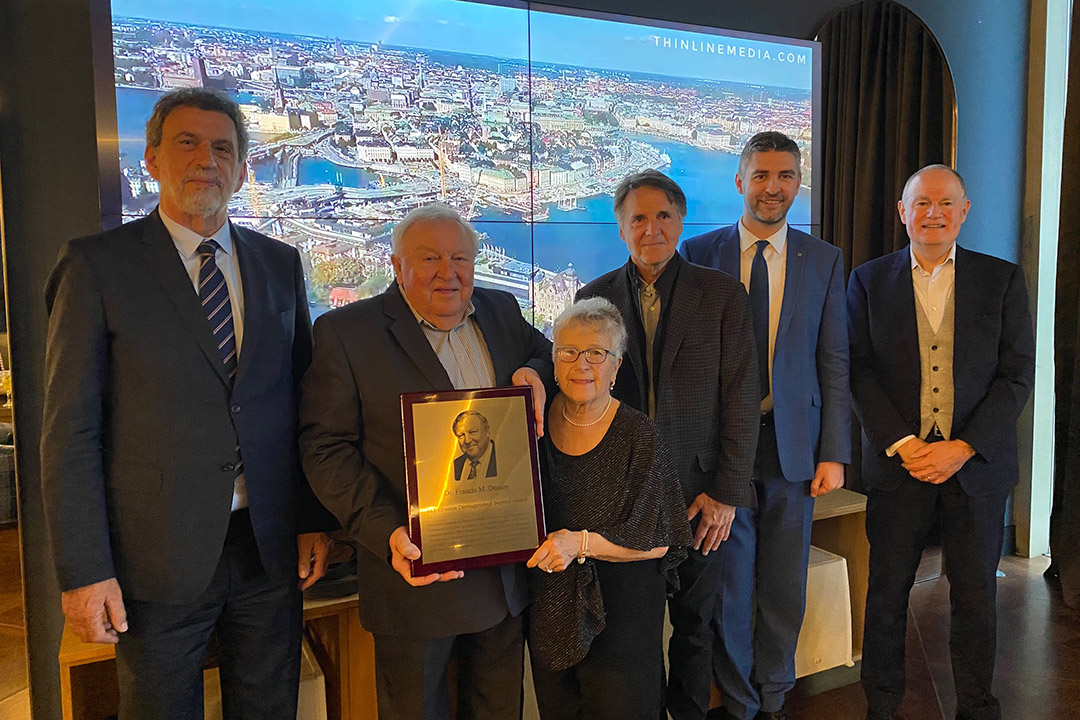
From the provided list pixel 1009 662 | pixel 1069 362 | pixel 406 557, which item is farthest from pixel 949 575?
pixel 1069 362

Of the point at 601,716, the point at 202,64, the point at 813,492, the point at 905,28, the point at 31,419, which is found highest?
the point at 905,28

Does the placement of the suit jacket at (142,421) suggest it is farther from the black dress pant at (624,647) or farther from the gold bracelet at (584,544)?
the black dress pant at (624,647)

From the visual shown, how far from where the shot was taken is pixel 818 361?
2.55m

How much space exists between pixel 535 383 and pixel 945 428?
1.47m

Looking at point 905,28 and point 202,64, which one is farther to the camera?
point 905,28

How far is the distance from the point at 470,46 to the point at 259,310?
173 cm

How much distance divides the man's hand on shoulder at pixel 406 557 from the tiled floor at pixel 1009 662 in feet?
5.98

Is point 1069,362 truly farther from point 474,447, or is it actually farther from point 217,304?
point 217,304

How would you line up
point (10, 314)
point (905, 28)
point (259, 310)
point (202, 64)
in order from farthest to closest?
1. point (905, 28)
2. point (202, 64)
3. point (10, 314)
4. point (259, 310)

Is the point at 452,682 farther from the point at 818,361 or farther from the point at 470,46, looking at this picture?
the point at 470,46

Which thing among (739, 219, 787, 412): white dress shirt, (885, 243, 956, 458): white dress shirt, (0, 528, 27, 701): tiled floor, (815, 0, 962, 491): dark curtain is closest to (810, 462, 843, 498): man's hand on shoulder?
(739, 219, 787, 412): white dress shirt

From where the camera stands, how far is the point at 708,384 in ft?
7.50

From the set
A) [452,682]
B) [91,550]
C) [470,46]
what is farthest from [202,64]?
[452,682]

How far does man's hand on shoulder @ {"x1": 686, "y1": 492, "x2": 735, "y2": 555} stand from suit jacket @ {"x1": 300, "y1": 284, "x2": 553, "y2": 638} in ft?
2.44
